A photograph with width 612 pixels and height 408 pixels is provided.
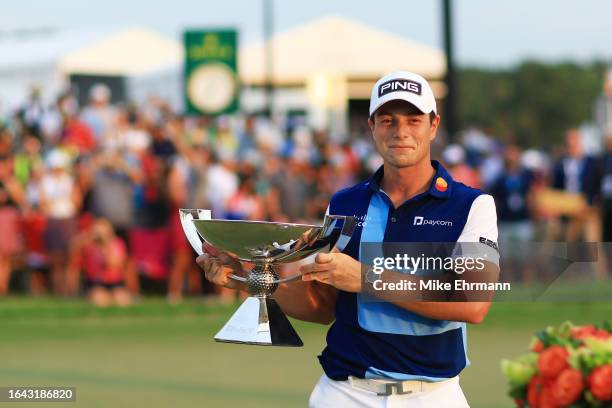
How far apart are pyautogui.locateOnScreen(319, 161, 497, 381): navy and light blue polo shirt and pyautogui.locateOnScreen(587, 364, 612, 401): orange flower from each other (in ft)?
4.04

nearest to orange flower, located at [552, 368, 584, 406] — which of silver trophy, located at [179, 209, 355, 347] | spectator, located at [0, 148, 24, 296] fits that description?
silver trophy, located at [179, 209, 355, 347]

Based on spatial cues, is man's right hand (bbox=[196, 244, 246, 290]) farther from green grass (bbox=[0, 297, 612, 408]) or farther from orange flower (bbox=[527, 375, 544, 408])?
green grass (bbox=[0, 297, 612, 408])

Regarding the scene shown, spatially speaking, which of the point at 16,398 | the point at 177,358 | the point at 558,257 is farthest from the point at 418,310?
the point at 177,358

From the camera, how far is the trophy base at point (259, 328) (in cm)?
445

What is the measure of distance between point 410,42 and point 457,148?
22.8m

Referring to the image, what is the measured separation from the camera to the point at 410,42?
39906mm

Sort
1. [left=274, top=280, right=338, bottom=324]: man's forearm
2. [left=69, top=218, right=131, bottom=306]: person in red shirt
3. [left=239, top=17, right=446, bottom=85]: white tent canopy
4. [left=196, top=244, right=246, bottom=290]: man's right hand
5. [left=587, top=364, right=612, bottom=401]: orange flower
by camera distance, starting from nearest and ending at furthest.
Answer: [left=587, top=364, right=612, bottom=401]: orange flower, [left=196, top=244, right=246, bottom=290]: man's right hand, [left=274, top=280, right=338, bottom=324]: man's forearm, [left=69, top=218, right=131, bottom=306]: person in red shirt, [left=239, top=17, right=446, bottom=85]: white tent canopy

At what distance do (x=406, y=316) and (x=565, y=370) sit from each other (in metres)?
1.28

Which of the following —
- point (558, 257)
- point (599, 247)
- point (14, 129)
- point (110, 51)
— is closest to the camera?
point (558, 257)

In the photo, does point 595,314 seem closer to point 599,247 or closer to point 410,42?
point 599,247

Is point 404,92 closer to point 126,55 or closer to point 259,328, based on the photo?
point 259,328

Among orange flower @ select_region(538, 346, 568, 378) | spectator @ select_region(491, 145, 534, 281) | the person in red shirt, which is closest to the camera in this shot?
orange flower @ select_region(538, 346, 568, 378)

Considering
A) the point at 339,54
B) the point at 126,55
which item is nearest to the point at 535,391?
the point at 339,54

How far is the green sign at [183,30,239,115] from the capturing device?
18.5 metres
